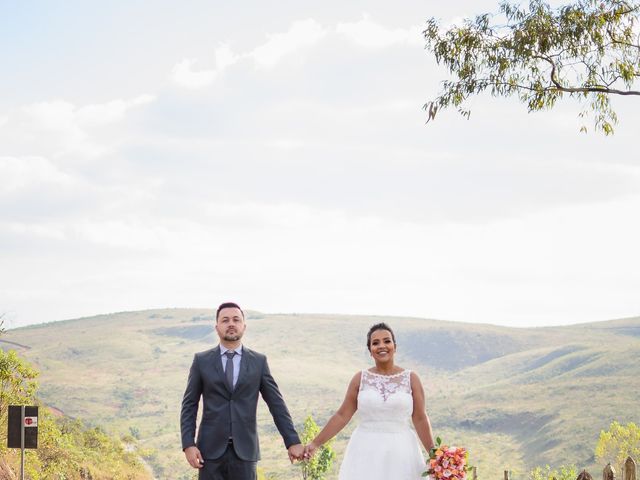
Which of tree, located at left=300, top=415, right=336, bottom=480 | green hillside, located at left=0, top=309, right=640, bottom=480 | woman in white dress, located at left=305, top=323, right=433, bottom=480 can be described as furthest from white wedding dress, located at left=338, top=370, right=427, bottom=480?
green hillside, located at left=0, top=309, right=640, bottom=480

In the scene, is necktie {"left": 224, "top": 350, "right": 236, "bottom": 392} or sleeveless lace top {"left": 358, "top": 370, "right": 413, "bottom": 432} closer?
necktie {"left": 224, "top": 350, "right": 236, "bottom": 392}

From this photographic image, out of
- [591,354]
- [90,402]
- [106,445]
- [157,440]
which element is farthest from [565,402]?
[106,445]

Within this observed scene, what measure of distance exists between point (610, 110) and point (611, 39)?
1743mm

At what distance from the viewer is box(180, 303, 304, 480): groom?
22.0 feet

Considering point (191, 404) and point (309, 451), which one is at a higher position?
point (191, 404)

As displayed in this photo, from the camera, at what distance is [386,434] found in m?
7.62

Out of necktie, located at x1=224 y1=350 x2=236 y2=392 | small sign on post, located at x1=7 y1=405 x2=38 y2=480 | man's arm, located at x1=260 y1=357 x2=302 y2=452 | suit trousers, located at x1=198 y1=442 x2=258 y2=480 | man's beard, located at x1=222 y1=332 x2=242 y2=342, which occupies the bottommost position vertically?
small sign on post, located at x1=7 y1=405 x2=38 y2=480

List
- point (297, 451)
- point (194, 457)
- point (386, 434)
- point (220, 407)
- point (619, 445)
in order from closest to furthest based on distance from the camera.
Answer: point (194, 457) → point (220, 407) → point (297, 451) → point (386, 434) → point (619, 445)

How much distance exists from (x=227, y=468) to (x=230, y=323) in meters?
1.13

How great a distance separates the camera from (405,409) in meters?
7.51

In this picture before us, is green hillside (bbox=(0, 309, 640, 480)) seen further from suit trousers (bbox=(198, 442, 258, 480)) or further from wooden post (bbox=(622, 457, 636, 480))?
suit trousers (bbox=(198, 442, 258, 480))

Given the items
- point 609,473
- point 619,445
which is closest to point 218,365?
point 609,473

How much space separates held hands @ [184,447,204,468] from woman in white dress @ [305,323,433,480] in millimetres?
1126

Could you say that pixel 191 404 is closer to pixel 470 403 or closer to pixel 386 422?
pixel 386 422
